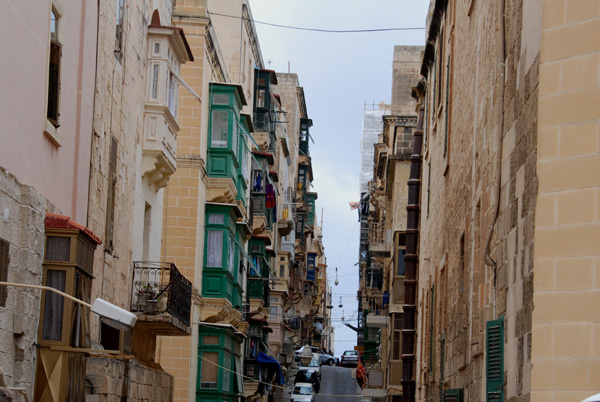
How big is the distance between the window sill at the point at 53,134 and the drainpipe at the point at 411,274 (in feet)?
49.0

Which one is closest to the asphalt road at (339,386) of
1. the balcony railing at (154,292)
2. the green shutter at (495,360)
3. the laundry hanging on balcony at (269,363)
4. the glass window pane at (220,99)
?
the laundry hanging on balcony at (269,363)

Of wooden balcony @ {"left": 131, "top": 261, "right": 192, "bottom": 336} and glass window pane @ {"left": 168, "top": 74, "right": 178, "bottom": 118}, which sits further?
glass window pane @ {"left": 168, "top": 74, "right": 178, "bottom": 118}

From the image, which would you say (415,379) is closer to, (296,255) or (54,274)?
(54,274)

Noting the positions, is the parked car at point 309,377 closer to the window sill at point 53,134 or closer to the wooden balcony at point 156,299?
the wooden balcony at point 156,299

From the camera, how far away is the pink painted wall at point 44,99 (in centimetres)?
1269

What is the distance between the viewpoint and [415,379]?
28.0 metres

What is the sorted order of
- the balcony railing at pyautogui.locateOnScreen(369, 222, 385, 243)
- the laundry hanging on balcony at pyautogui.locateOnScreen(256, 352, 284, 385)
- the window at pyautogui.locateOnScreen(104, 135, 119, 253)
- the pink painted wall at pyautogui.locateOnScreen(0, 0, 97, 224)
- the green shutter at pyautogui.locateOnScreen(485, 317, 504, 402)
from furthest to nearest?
the balcony railing at pyautogui.locateOnScreen(369, 222, 385, 243)
the laundry hanging on balcony at pyautogui.locateOnScreen(256, 352, 284, 385)
the window at pyautogui.locateOnScreen(104, 135, 119, 253)
the pink painted wall at pyautogui.locateOnScreen(0, 0, 97, 224)
the green shutter at pyautogui.locateOnScreen(485, 317, 504, 402)

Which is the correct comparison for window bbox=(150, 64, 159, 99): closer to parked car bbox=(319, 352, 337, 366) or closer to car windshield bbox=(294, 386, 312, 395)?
car windshield bbox=(294, 386, 312, 395)

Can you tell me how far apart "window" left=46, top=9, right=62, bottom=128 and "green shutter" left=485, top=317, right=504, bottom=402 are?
6325mm

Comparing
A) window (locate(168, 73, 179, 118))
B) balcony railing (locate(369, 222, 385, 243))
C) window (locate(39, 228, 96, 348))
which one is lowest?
window (locate(39, 228, 96, 348))

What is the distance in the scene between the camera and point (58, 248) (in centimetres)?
1381

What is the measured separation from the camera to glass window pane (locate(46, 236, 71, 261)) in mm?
13758

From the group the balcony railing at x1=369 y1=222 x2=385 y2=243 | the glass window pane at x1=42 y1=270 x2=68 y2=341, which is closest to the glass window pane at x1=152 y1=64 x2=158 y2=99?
the glass window pane at x1=42 y1=270 x2=68 y2=341

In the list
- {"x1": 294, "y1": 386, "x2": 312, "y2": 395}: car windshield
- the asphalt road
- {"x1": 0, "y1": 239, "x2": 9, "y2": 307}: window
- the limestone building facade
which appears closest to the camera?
the limestone building facade
